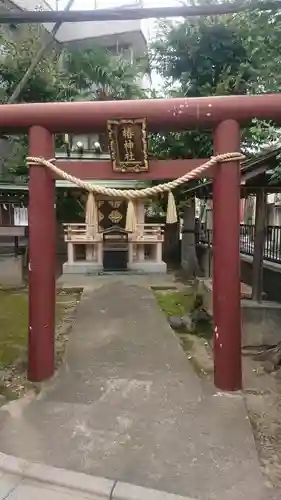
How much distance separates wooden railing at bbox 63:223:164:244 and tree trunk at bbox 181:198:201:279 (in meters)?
1.64

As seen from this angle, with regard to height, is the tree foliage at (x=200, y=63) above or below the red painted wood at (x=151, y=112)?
above

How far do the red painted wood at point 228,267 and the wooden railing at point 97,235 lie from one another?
10720 millimetres

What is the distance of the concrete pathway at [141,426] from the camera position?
328 centimetres

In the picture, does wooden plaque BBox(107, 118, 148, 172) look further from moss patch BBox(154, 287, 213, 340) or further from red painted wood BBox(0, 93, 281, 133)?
moss patch BBox(154, 287, 213, 340)

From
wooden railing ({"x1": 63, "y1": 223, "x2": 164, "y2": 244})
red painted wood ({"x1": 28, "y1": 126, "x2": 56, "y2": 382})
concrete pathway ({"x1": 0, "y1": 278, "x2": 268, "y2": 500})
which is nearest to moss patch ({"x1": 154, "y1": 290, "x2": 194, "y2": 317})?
concrete pathway ({"x1": 0, "y1": 278, "x2": 268, "y2": 500})

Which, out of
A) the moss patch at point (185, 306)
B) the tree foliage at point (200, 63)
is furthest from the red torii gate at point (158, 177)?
the tree foliage at point (200, 63)

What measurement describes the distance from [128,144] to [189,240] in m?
12.4

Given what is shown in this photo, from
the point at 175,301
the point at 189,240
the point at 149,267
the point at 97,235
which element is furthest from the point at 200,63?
the point at 175,301

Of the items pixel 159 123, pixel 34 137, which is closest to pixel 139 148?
pixel 159 123

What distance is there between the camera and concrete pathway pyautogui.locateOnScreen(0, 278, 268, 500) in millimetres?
3277

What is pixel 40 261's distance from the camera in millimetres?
5141

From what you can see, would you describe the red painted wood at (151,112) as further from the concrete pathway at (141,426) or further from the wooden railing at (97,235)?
the wooden railing at (97,235)

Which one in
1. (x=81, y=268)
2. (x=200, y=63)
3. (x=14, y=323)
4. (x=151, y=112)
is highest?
(x=200, y=63)

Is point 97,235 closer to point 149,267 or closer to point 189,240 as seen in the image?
point 149,267
